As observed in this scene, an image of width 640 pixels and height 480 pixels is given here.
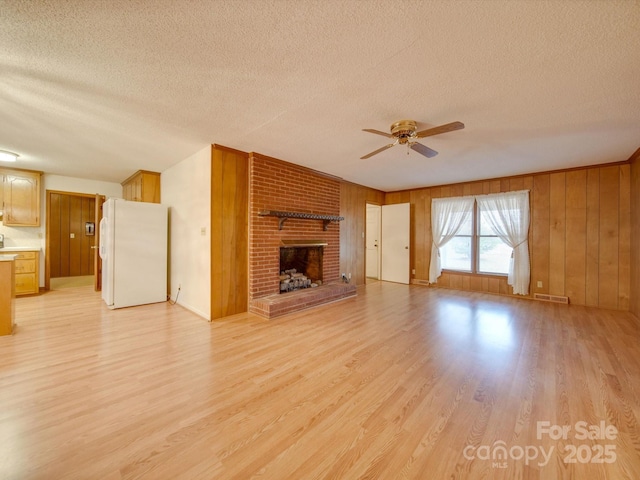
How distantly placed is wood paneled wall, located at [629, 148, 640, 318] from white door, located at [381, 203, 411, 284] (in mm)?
3479

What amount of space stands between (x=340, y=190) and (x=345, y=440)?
455cm

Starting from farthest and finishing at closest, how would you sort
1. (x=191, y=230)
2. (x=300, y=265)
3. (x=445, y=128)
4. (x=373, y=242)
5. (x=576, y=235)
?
(x=373, y=242), (x=300, y=265), (x=576, y=235), (x=191, y=230), (x=445, y=128)

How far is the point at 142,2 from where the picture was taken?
1332mm

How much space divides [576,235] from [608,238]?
369 millimetres

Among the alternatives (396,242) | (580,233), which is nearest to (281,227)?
(396,242)

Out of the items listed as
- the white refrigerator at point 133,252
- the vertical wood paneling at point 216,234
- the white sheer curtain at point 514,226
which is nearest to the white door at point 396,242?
the white sheer curtain at point 514,226

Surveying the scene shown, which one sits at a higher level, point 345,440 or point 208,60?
point 208,60

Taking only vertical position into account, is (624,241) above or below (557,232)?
below

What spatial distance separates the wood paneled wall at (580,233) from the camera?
13.1 ft

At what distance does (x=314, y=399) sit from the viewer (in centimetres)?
180

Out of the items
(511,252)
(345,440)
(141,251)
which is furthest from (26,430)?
(511,252)

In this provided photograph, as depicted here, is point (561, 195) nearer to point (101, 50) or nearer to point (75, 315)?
point (101, 50)

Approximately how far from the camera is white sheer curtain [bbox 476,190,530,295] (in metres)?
4.73

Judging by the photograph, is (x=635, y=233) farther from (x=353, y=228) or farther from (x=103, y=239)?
(x=103, y=239)
